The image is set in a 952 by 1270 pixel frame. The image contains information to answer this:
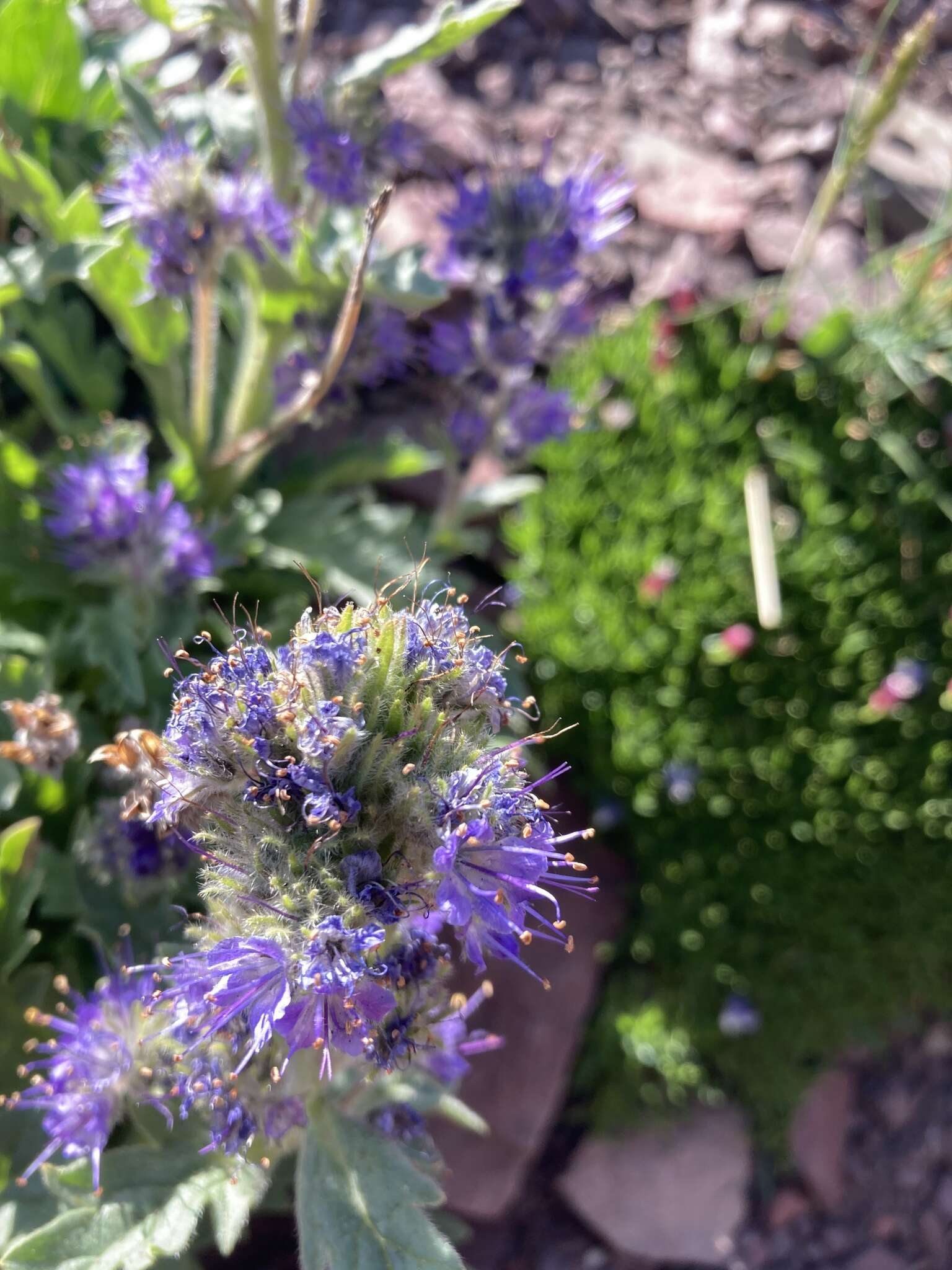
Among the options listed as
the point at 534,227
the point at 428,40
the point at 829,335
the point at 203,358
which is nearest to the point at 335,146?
the point at 428,40

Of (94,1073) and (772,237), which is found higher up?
(94,1073)

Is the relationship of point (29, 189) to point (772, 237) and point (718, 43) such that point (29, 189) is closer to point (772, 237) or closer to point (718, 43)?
point (772, 237)

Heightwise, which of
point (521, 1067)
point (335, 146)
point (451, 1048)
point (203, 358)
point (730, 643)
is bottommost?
point (521, 1067)

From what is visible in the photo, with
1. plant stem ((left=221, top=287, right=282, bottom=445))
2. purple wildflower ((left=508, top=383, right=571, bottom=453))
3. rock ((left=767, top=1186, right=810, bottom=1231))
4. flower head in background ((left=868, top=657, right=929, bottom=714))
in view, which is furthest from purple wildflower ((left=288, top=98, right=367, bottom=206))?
rock ((left=767, top=1186, right=810, bottom=1231))

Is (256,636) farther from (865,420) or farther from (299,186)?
(865,420)

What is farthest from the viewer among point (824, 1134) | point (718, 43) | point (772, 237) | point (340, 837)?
point (718, 43)

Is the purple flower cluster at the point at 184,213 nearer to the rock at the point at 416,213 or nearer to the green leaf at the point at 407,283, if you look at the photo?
the green leaf at the point at 407,283

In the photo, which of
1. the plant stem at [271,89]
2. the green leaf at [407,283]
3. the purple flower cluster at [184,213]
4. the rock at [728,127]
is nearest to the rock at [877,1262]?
the green leaf at [407,283]

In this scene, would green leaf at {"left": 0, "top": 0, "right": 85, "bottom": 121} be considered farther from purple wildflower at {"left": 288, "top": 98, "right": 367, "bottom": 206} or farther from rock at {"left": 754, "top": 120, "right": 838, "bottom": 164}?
rock at {"left": 754, "top": 120, "right": 838, "bottom": 164}
